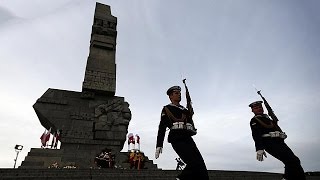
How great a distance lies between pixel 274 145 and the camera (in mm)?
5742

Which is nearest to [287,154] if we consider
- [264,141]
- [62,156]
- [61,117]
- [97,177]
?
[264,141]

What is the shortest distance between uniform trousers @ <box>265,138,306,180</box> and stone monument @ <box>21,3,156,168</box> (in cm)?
921

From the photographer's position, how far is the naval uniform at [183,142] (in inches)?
167

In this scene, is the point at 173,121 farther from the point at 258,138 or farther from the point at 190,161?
the point at 258,138

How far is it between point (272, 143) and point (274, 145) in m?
0.06

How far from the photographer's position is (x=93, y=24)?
661 inches

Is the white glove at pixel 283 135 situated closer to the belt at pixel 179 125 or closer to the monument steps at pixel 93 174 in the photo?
the belt at pixel 179 125

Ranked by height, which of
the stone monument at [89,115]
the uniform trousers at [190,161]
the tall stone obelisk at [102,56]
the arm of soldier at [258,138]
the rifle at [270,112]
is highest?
the tall stone obelisk at [102,56]

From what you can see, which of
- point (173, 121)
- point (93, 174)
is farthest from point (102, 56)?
point (173, 121)

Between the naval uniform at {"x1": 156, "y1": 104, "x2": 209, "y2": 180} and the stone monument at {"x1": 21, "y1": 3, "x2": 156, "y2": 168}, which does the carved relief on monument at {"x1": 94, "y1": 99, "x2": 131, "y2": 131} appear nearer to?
the stone monument at {"x1": 21, "y1": 3, "x2": 156, "y2": 168}

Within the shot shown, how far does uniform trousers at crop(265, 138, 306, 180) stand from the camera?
5352 millimetres

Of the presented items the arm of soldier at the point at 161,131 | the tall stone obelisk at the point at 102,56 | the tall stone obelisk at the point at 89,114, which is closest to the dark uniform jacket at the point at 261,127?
the arm of soldier at the point at 161,131

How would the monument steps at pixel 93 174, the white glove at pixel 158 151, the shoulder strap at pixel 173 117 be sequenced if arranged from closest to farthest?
1. the white glove at pixel 158 151
2. the shoulder strap at pixel 173 117
3. the monument steps at pixel 93 174

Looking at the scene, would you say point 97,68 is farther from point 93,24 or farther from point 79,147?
point 79,147
